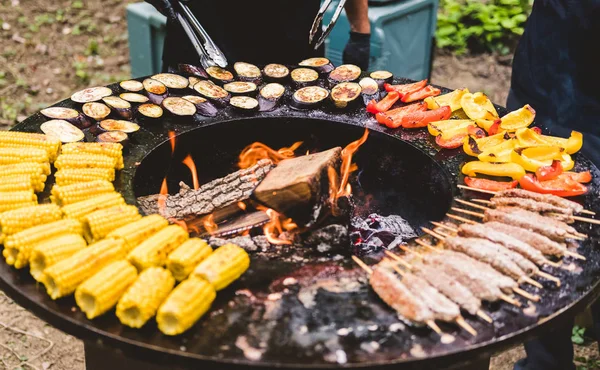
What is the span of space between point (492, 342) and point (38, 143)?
2.67 m

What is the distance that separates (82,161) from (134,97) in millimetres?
972

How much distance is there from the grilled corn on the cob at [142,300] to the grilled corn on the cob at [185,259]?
0.13 m

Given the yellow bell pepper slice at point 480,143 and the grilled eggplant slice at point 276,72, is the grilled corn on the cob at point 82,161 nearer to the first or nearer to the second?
the grilled eggplant slice at point 276,72

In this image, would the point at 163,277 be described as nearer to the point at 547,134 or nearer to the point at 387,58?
the point at 547,134

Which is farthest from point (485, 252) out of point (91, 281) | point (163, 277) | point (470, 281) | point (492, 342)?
point (91, 281)

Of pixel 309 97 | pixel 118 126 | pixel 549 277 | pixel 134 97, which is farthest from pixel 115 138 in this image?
pixel 549 277

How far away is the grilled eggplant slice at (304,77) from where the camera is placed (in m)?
4.44

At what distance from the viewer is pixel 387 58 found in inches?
290

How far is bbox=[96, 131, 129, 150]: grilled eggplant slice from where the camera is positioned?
11.7 ft

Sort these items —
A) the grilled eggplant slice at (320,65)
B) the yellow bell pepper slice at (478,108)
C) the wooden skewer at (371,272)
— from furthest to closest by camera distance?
1. the grilled eggplant slice at (320,65)
2. the yellow bell pepper slice at (478,108)
3. the wooden skewer at (371,272)

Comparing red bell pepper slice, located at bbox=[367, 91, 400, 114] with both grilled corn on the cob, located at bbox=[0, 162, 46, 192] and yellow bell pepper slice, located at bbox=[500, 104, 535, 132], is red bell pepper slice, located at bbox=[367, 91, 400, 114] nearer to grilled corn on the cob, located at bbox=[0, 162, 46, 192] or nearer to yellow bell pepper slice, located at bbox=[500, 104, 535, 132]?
yellow bell pepper slice, located at bbox=[500, 104, 535, 132]

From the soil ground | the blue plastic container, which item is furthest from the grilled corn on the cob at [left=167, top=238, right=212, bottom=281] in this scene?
the soil ground

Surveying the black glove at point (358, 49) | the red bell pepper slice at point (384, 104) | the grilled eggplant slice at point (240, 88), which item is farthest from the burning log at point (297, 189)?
the black glove at point (358, 49)

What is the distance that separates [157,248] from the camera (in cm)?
258
